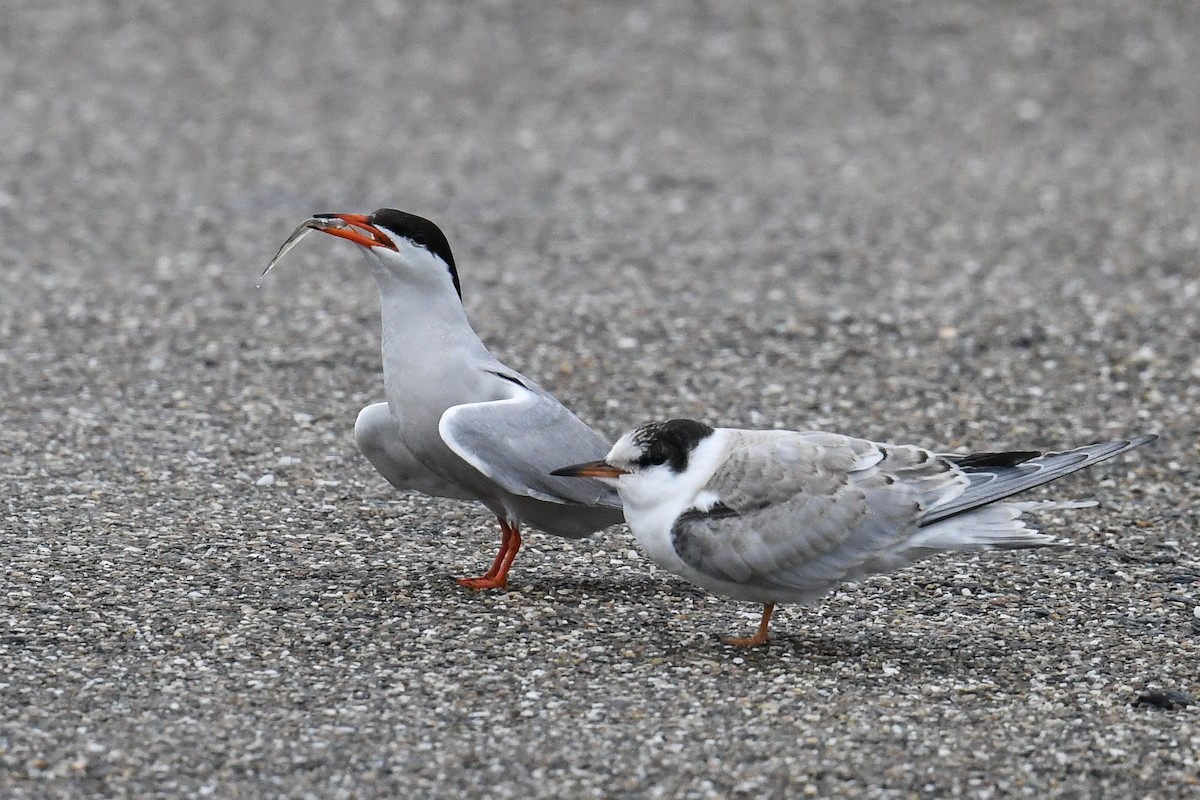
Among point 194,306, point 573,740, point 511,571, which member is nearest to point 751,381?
point 511,571

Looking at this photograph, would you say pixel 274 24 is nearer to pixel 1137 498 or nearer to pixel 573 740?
pixel 1137 498

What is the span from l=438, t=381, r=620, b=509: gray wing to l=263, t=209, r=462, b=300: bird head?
47 centimetres

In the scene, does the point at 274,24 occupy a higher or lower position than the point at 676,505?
higher

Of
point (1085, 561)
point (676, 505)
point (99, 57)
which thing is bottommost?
point (1085, 561)

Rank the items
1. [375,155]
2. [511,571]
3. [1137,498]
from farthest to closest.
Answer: [375,155] → [1137,498] → [511,571]

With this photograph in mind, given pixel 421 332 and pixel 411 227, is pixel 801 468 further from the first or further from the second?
pixel 411 227

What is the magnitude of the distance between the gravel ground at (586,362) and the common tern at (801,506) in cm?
28

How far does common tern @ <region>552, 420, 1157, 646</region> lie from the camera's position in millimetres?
4270

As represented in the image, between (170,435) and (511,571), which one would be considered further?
(170,435)

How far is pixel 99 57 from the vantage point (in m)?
13.2

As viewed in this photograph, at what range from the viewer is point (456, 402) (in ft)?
15.7

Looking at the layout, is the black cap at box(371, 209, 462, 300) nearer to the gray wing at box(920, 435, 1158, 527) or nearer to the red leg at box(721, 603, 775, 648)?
the red leg at box(721, 603, 775, 648)

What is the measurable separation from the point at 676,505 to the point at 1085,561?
1.78 meters

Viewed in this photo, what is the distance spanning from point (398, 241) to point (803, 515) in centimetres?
150
